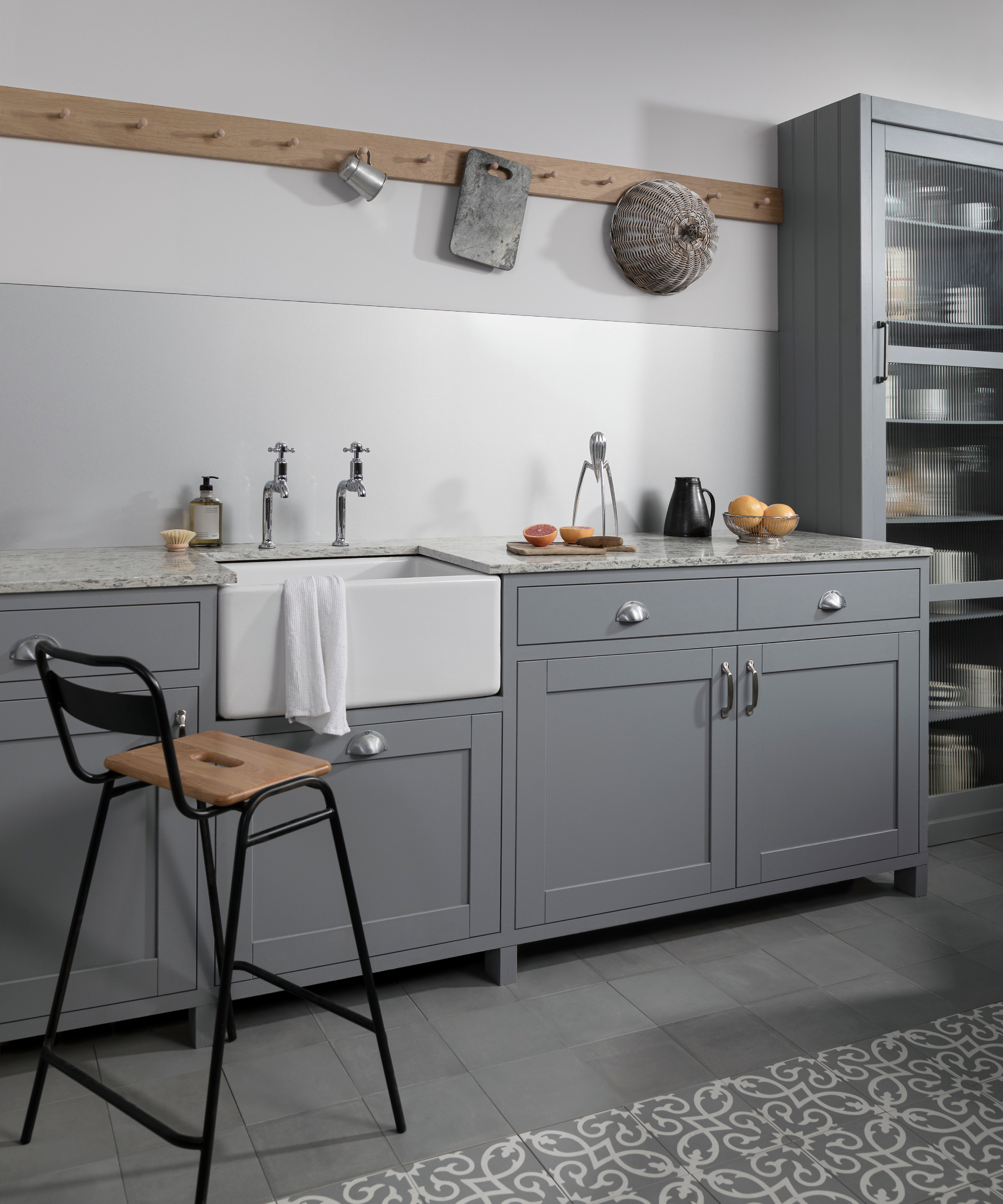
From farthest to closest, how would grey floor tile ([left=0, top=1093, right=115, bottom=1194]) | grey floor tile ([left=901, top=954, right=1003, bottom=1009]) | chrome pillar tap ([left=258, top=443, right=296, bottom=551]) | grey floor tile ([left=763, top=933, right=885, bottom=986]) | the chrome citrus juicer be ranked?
the chrome citrus juicer
chrome pillar tap ([left=258, top=443, right=296, bottom=551])
grey floor tile ([left=763, top=933, right=885, bottom=986])
grey floor tile ([left=901, top=954, right=1003, bottom=1009])
grey floor tile ([left=0, top=1093, right=115, bottom=1194])

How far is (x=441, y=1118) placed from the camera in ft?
5.95

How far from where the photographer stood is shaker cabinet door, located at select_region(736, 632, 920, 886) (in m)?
2.57

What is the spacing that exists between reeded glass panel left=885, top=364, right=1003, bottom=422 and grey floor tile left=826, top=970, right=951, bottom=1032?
1.65 m

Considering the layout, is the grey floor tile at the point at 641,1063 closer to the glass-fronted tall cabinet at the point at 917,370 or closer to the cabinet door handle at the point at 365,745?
the cabinet door handle at the point at 365,745

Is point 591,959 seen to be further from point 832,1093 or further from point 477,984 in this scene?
point 832,1093

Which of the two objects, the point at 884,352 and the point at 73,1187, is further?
the point at 884,352

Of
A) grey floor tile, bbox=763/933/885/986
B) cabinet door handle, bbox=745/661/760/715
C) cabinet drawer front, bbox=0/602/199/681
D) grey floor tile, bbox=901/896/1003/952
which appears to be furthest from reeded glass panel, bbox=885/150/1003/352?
cabinet drawer front, bbox=0/602/199/681

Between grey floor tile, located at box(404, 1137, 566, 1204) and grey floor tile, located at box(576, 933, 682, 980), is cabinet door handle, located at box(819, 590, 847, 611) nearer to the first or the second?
grey floor tile, located at box(576, 933, 682, 980)

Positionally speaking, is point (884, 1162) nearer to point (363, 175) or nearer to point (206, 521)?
point (206, 521)

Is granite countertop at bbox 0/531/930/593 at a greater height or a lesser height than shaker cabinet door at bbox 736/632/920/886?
greater

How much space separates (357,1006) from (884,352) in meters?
2.33

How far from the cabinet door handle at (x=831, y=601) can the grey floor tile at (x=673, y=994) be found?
97 cm

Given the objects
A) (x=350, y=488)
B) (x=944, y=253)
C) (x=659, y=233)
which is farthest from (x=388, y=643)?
(x=944, y=253)

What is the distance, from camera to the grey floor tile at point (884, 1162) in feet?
5.38
